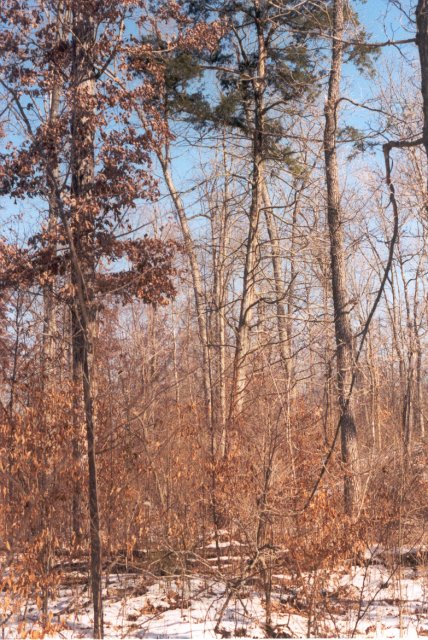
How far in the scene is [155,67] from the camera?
9.93 metres

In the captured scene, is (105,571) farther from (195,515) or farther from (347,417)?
(347,417)

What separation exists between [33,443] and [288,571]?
272cm

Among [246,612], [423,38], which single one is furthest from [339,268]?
[423,38]

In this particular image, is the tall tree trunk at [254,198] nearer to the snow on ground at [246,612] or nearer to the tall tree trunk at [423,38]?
the snow on ground at [246,612]

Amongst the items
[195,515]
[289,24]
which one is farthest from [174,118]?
[195,515]

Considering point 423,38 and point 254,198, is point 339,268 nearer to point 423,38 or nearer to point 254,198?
point 254,198

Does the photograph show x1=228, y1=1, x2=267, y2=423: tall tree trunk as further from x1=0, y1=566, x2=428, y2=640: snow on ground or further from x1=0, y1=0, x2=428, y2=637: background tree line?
x1=0, y1=566, x2=428, y2=640: snow on ground

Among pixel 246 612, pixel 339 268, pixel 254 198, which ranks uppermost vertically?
pixel 254 198

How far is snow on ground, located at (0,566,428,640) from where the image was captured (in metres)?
5.72

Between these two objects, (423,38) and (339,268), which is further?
(339,268)

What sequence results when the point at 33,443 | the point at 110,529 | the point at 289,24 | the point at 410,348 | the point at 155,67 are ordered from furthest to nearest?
1. the point at 410,348
2. the point at 289,24
3. the point at 155,67
4. the point at 110,529
5. the point at 33,443

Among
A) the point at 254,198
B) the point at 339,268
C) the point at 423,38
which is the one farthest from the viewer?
the point at 254,198

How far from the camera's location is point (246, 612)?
5836mm

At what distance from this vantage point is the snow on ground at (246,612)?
5.72 m
